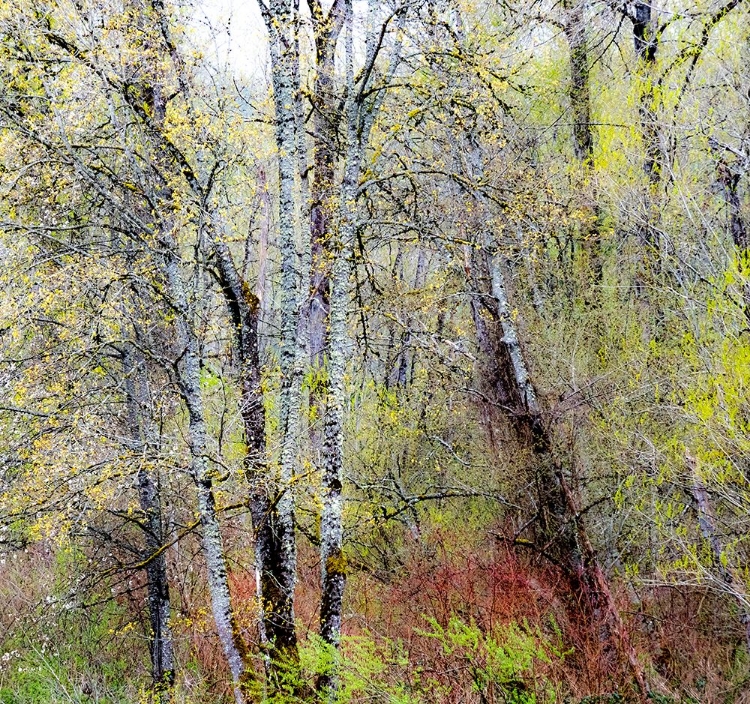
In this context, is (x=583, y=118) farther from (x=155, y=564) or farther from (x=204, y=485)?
(x=155, y=564)

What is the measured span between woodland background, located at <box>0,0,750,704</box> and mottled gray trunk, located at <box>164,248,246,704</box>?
0.03 meters

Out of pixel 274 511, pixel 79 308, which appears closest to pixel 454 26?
pixel 79 308

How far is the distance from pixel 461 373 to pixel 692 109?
4597 millimetres

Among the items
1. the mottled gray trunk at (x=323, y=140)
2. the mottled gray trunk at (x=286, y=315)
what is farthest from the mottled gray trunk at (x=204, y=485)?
the mottled gray trunk at (x=323, y=140)

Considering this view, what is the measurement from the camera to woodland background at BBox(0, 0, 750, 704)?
21.4 ft

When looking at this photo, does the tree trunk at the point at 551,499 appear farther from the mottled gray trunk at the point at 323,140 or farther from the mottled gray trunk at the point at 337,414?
the mottled gray trunk at the point at 337,414

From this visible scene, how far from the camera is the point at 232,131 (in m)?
6.77

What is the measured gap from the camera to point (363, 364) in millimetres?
9328

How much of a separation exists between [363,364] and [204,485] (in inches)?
121

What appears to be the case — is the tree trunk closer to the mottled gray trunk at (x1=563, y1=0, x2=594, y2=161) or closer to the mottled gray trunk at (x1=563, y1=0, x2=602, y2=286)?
the mottled gray trunk at (x1=563, y1=0, x2=602, y2=286)

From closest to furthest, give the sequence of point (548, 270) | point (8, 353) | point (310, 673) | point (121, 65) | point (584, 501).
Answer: point (121, 65) < point (310, 673) < point (8, 353) < point (584, 501) < point (548, 270)

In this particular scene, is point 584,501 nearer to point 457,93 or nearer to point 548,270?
point 548,270

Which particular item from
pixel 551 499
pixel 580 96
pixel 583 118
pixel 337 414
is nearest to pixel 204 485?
pixel 337 414

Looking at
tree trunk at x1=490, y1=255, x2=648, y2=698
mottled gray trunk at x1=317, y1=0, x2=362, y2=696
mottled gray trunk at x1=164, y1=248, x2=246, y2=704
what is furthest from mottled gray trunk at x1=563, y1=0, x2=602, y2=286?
mottled gray trunk at x1=164, y1=248, x2=246, y2=704
